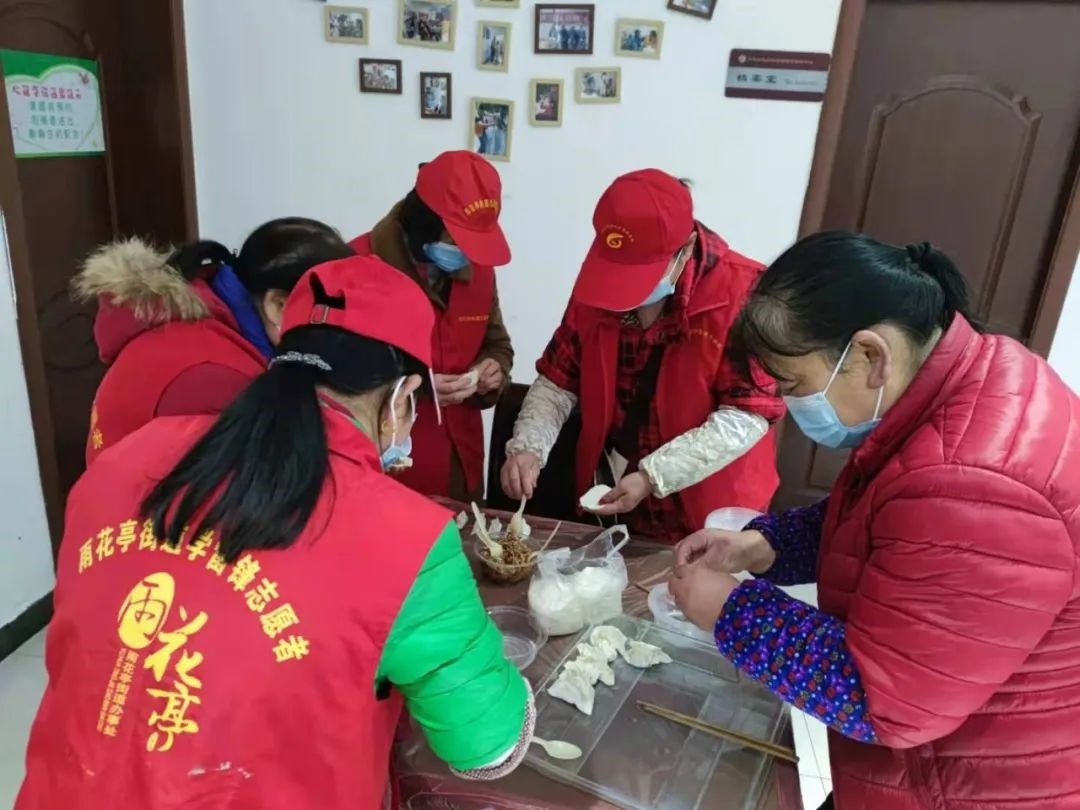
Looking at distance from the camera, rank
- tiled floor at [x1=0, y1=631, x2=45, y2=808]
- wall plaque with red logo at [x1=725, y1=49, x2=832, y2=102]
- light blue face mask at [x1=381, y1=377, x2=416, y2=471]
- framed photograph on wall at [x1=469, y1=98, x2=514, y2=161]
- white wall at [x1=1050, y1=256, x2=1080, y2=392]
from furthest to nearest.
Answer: framed photograph on wall at [x1=469, y1=98, x2=514, y2=161] → white wall at [x1=1050, y1=256, x2=1080, y2=392] → wall plaque with red logo at [x1=725, y1=49, x2=832, y2=102] → tiled floor at [x1=0, y1=631, x2=45, y2=808] → light blue face mask at [x1=381, y1=377, x2=416, y2=471]

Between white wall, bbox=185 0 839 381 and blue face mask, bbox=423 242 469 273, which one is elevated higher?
white wall, bbox=185 0 839 381

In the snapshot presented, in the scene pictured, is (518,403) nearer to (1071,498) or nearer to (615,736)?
(615,736)

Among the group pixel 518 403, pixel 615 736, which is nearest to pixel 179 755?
pixel 615 736

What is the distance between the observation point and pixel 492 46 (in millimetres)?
2553

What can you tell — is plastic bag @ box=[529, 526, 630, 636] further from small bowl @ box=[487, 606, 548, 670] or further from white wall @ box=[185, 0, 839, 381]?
white wall @ box=[185, 0, 839, 381]

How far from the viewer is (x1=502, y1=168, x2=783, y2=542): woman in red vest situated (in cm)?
150

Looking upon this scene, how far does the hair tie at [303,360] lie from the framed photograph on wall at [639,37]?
200 centimetres

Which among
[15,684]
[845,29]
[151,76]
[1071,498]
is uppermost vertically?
[845,29]

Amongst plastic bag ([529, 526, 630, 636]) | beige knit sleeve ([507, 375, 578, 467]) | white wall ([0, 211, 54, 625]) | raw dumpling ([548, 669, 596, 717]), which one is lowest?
white wall ([0, 211, 54, 625])

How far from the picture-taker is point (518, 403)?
6.20 ft

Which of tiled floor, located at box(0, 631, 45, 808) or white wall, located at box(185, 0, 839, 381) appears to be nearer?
tiled floor, located at box(0, 631, 45, 808)

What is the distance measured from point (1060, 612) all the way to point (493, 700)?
1.94ft

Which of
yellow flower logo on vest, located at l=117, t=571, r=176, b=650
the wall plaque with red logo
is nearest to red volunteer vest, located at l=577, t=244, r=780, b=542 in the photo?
yellow flower logo on vest, located at l=117, t=571, r=176, b=650

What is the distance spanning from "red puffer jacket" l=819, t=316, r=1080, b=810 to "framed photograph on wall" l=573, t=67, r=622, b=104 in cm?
192
